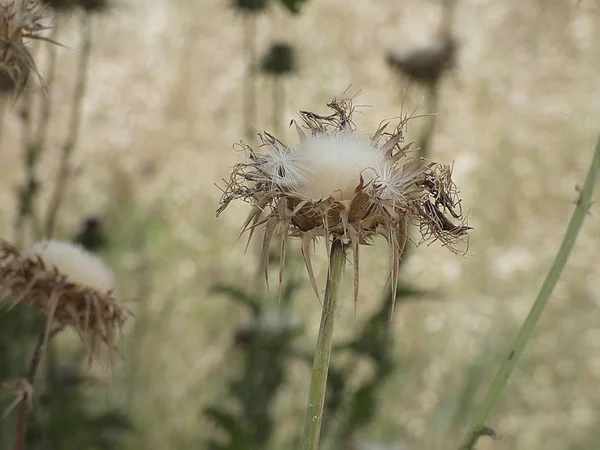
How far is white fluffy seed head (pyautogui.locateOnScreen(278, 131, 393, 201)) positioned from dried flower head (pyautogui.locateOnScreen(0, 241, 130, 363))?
39cm

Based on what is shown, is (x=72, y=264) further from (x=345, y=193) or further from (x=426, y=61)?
(x=426, y=61)

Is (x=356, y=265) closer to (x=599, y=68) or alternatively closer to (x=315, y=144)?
(x=315, y=144)

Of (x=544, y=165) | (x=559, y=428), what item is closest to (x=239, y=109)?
(x=544, y=165)

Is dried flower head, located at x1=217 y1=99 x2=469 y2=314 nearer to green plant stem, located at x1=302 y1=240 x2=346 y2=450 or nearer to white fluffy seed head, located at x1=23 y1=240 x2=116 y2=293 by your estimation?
green plant stem, located at x1=302 y1=240 x2=346 y2=450

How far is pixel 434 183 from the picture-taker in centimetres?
84

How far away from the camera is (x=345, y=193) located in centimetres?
80

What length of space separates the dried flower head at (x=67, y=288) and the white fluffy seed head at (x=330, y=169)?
0.39 meters

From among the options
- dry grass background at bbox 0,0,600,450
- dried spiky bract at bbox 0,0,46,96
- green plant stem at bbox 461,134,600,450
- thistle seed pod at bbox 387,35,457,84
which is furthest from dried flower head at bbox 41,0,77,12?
green plant stem at bbox 461,134,600,450

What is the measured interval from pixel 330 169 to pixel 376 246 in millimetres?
1824

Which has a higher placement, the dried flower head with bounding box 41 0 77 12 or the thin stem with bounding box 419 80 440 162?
the dried flower head with bounding box 41 0 77 12

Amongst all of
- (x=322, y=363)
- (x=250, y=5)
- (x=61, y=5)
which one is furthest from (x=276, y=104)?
(x=322, y=363)

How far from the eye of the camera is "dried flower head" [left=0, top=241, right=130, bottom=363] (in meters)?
1.08

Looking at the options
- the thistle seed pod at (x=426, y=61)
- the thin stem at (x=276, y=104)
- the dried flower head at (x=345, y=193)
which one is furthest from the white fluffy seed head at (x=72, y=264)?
the thistle seed pod at (x=426, y=61)

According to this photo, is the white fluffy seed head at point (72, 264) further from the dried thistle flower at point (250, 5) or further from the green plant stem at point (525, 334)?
the dried thistle flower at point (250, 5)
